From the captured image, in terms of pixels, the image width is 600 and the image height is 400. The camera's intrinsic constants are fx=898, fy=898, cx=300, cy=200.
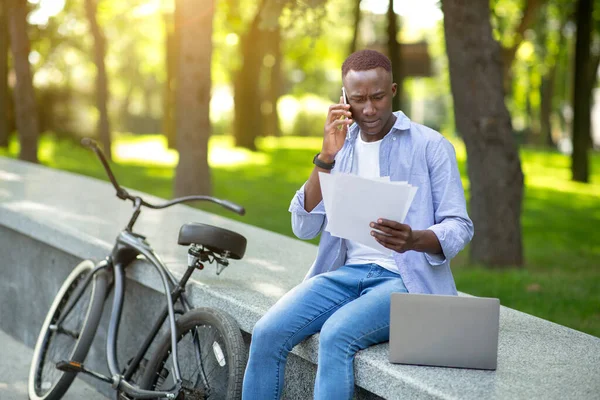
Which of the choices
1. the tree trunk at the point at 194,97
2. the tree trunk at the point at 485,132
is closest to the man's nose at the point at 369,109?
the tree trunk at the point at 485,132

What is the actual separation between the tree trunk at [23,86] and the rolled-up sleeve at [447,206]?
43.7ft

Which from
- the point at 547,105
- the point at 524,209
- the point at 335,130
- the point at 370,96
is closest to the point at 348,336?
the point at 335,130

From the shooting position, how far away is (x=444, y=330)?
3283 mm

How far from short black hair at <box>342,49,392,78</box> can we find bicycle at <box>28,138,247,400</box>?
85cm

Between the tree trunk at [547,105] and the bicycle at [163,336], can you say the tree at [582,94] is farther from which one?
the tree trunk at [547,105]

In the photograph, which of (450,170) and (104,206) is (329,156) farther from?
(104,206)

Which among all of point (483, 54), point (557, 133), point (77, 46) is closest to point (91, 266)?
point (483, 54)

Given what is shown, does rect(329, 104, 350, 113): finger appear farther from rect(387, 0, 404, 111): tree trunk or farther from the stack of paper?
rect(387, 0, 404, 111): tree trunk

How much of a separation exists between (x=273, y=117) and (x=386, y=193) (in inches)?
1239

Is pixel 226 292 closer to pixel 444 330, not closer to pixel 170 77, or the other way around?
pixel 444 330

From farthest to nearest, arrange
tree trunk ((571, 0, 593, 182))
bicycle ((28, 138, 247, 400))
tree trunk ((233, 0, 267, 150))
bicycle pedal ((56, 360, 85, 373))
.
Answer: tree trunk ((233, 0, 267, 150)) → tree trunk ((571, 0, 593, 182)) → bicycle pedal ((56, 360, 85, 373)) → bicycle ((28, 138, 247, 400))

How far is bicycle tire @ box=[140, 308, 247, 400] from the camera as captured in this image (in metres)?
3.78

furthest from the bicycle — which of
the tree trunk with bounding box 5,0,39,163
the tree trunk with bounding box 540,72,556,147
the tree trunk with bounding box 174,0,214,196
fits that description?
the tree trunk with bounding box 540,72,556,147

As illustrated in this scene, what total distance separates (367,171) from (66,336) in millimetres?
2536
